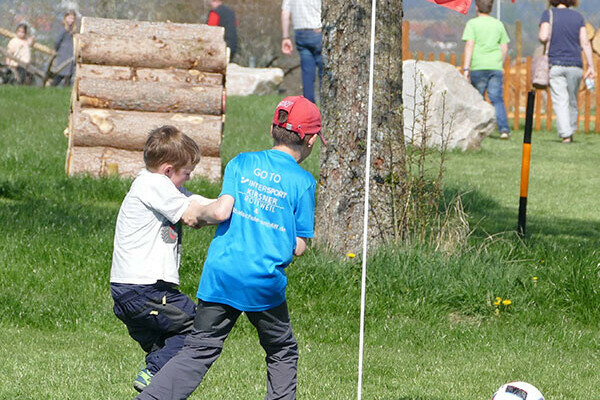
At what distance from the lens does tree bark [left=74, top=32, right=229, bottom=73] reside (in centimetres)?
1072

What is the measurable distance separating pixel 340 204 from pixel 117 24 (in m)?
5.10

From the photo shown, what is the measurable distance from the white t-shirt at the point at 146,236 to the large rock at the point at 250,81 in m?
18.5

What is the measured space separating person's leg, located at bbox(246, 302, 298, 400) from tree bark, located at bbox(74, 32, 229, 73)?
23.9ft

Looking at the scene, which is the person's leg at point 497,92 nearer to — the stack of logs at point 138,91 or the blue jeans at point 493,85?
the blue jeans at point 493,85

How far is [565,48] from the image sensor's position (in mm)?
15039

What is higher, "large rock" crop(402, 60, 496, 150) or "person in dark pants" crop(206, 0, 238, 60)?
"person in dark pants" crop(206, 0, 238, 60)

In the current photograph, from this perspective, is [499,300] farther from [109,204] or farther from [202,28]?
[202,28]

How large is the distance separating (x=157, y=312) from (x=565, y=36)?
12.2m

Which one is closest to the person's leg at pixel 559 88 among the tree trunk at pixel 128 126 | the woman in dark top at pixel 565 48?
the woman in dark top at pixel 565 48

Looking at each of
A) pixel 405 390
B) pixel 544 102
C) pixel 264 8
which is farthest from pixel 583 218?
pixel 544 102

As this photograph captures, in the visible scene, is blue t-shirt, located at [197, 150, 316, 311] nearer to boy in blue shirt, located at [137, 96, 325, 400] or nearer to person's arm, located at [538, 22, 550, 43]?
boy in blue shirt, located at [137, 96, 325, 400]

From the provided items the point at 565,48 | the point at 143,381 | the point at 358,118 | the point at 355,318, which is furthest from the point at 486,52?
the point at 143,381

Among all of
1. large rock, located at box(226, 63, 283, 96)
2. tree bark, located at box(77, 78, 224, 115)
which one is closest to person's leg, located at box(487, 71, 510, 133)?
tree bark, located at box(77, 78, 224, 115)

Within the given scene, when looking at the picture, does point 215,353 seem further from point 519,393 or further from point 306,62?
point 306,62
